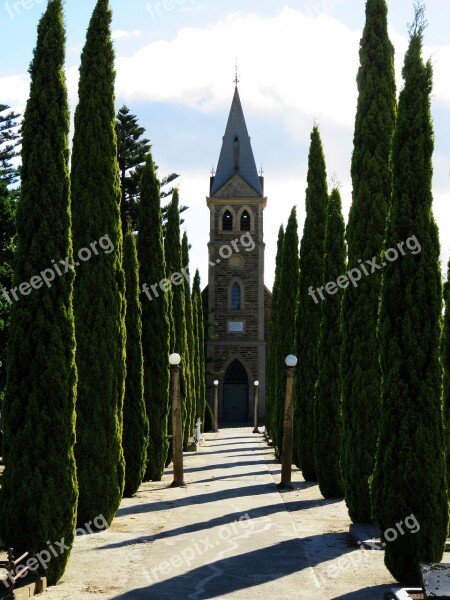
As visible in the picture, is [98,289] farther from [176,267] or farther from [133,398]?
[176,267]

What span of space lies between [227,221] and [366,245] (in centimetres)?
3412

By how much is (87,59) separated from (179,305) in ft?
40.6

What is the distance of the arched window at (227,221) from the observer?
45469mm

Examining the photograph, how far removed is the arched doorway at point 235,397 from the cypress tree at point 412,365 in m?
35.4

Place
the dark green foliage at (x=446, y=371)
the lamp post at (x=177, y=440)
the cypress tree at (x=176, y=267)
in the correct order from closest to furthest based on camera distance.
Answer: the dark green foliage at (x=446, y=371), the lamp post at (x=177, y=440), the cypress tree at (x=176, y=267)

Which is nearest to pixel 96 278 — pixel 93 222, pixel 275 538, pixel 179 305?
pixel 93 222

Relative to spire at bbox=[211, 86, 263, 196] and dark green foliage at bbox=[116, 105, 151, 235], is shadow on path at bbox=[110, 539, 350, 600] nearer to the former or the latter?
dark green foliage at bbox=[116, 105, 151, 235]

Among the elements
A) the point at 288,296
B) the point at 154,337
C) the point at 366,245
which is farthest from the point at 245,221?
the point at 366,245

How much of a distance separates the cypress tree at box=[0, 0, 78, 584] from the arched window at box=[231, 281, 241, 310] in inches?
1429

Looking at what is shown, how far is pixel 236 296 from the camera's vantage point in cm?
4516

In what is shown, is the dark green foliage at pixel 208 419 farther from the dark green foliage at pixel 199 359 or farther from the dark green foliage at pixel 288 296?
the dark green foliage at pixel 288 296

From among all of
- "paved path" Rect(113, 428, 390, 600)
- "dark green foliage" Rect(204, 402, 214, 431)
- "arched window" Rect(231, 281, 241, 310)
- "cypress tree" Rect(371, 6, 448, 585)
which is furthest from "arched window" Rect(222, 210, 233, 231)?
"cypress tree" Rect(371, 6, 448, 585)

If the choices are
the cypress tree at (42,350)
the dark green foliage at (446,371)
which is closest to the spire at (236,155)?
the dark green foliage at (446,371)

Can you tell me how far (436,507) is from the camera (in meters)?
8.05
